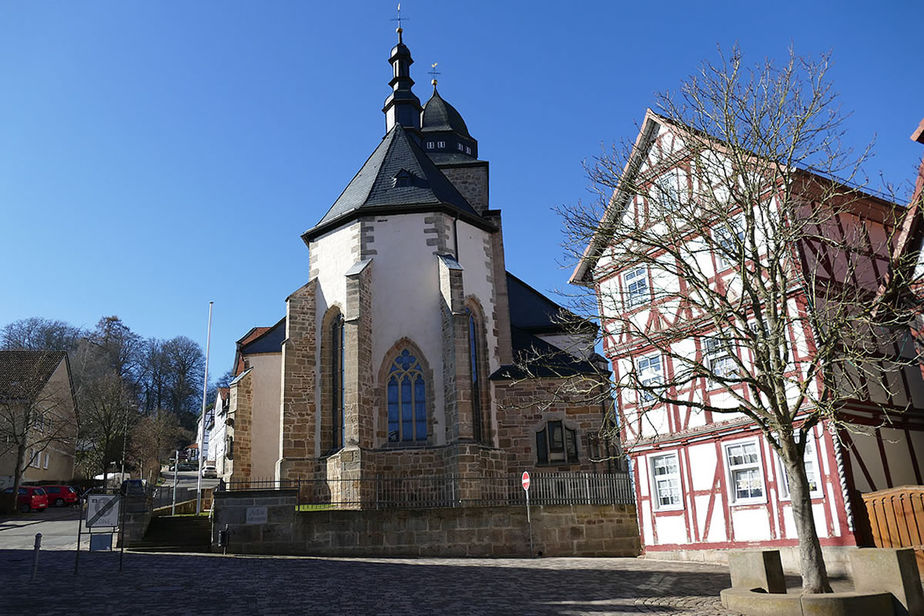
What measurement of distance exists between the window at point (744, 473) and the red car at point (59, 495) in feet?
104

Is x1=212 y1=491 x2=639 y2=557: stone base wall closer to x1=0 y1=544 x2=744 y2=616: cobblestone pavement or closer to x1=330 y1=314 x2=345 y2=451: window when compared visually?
x1=0 y1=544 x2=744 y2=616: cobblestone pavement

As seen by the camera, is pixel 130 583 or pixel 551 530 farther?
pixel 551 530

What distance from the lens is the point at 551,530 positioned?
1780cm

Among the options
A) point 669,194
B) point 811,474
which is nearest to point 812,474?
point 811,474

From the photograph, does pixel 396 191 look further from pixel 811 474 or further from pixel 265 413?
pixel 811 474

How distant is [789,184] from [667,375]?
7105mm

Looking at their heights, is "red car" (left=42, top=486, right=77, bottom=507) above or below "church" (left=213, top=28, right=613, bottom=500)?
below

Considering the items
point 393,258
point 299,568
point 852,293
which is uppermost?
point 393,258

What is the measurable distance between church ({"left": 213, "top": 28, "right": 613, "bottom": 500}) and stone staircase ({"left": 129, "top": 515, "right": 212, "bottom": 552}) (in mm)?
2947

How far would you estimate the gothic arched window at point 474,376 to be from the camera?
71.4 feet

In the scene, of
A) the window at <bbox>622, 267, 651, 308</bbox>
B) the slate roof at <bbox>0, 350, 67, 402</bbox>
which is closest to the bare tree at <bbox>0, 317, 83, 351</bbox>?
the slate roof at <bbox>0, 350, 67, 402</bbox>

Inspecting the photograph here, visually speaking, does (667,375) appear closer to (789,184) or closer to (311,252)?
(789,184)

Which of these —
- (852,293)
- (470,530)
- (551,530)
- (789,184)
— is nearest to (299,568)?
(470,530)

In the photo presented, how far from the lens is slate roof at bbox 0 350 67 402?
1420 inches
